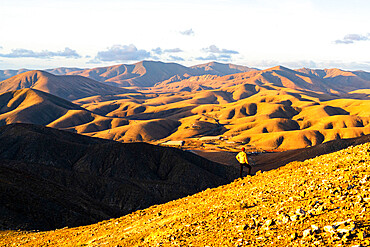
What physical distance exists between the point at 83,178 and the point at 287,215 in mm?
83181

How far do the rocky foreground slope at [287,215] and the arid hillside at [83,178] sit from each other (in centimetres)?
2723

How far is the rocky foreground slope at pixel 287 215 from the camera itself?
1212 centimetres

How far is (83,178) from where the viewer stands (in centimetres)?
9006

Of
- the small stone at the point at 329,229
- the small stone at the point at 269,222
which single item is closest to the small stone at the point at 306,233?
the small stone at the point at 329,229

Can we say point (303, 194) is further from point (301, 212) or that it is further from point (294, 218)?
point (294, 218)

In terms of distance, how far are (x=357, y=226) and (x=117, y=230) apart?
18.7 meters


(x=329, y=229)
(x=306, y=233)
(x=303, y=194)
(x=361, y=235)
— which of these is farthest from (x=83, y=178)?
(x=361, y=235)

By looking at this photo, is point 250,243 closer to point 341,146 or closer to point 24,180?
point 24,180

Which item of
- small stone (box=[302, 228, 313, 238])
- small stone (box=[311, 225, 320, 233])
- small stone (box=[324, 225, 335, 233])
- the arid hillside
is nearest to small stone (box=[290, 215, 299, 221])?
small stone (box=[311, 225, 320, 233])

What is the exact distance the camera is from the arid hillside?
4983 centimetres

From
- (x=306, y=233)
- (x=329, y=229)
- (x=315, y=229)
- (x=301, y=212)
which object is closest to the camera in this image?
(x=329, y=229)

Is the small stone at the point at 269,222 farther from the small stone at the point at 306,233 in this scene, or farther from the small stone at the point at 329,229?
the small stone at the point at 329,229

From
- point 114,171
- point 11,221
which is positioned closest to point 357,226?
point 11,221

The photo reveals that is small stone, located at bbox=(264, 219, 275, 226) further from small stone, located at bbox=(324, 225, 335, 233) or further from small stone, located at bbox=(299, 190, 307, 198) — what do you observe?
small stone, located at bbox=(299, 190, 307, 198)
